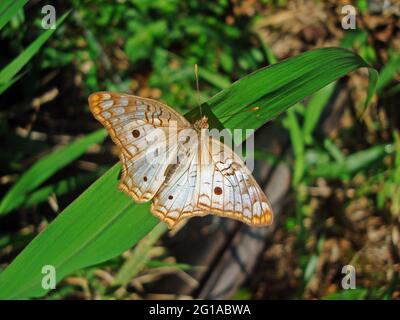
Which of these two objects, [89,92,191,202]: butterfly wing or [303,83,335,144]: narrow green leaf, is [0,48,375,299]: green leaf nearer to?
[89,92,191,202]: butterfly wing

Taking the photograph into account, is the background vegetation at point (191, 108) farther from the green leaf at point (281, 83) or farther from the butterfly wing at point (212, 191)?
the green leaf at point (281, 83)

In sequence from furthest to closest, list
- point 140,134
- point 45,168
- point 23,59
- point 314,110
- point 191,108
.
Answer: point 191,108
point 314,110
point 45,168
point 23,59
point 140,134

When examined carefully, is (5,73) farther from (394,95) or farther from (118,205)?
(394,95)

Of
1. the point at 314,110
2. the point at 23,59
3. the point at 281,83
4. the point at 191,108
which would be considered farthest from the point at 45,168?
the point at 314,110

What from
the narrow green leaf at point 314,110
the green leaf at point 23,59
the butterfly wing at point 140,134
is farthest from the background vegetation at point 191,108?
the butterfly wing at point 140,134

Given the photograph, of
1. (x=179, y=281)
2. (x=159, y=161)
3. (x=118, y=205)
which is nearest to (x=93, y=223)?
(x=118, y=205)

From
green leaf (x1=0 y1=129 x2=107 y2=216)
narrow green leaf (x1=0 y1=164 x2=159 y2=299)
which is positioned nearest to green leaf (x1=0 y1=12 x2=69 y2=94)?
green leaf (x1=0 y1=129 x2=107 y2=216)

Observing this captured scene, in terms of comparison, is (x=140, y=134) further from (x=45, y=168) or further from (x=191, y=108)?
(x=191, y=108)
